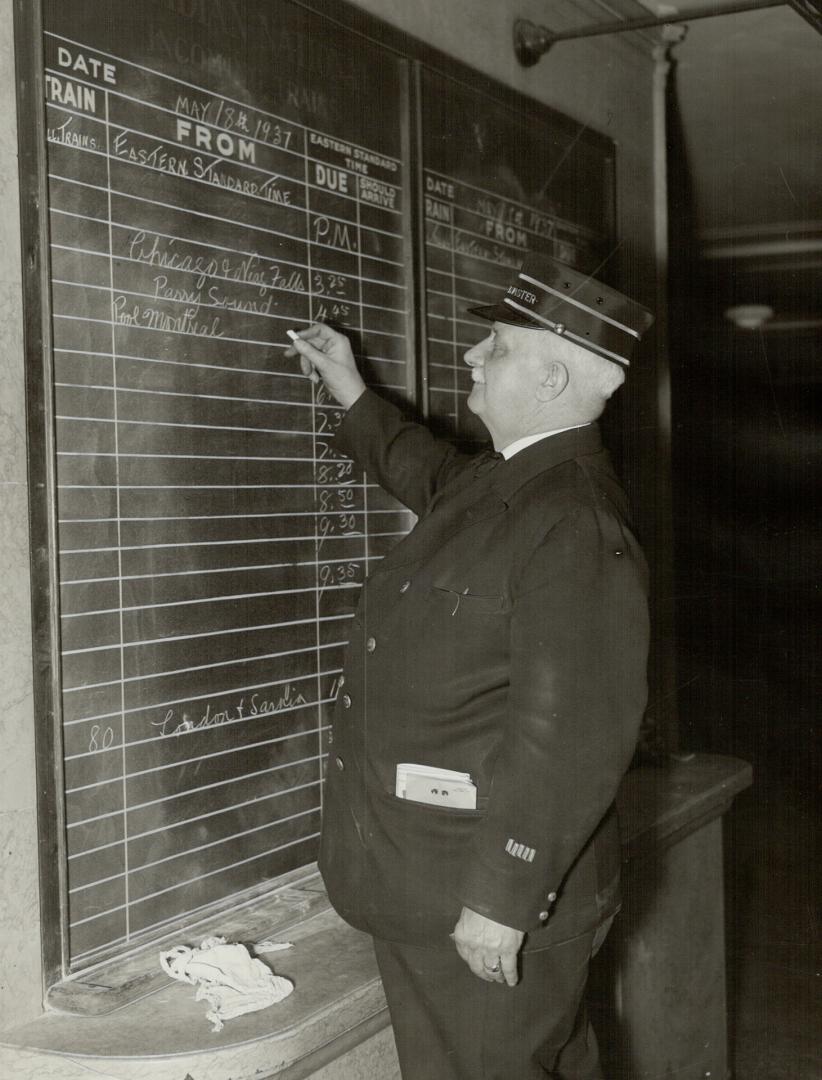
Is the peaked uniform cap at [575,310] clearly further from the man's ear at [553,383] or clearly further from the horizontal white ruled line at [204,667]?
the horizontal white ruled line at [204,667]

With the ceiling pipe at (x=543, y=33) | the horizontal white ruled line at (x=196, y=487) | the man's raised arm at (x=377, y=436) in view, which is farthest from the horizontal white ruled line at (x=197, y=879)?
the ceiling pipe at (x=543, y=33)

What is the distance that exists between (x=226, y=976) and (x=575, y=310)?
49.9 inches

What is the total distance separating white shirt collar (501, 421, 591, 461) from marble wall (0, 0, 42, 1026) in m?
0.82

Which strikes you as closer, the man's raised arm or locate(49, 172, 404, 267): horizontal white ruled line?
locate(49, 172, 404, 267): horizontal white ruled line

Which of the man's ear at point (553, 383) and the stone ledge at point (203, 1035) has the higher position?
the man's ear at point (553, 383)

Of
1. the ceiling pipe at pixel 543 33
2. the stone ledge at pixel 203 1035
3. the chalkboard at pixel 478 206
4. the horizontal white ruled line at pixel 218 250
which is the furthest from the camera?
the ceiling pipe at pixel 543 33

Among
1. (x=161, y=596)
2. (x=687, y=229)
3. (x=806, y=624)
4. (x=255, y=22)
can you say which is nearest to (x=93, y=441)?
(x=161, y=596)

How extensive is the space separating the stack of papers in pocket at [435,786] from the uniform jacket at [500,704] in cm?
1

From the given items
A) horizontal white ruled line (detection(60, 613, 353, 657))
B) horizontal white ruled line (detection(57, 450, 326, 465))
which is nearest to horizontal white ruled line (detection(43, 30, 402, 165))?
horizontal white ruled line (detection(57, 450, 326, 465))

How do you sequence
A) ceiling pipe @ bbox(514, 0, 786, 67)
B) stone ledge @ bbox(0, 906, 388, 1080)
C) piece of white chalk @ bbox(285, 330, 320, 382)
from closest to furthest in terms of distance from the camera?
stone ledge @ bbox(0, 906, 388, 1080)
piece of white chalk @ bbox(285, 330, 320, 382)
ceiling pipe @ bbox(514, 0, 786, 67)

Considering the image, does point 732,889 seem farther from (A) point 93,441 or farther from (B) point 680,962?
(A) point 93,441

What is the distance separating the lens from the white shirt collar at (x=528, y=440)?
2.02 metres

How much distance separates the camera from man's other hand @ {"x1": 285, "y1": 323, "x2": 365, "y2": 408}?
231 centimetres

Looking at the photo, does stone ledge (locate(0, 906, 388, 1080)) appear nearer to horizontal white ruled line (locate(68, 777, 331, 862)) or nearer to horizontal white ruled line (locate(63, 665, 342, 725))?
horizontal white ruled line (locate(68, 777, 331, 862))
